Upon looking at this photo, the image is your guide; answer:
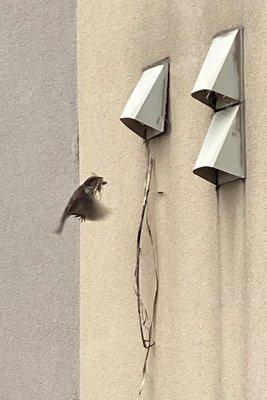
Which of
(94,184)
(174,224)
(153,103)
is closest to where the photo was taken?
(174,224)

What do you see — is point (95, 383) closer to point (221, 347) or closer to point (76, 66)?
point (221, 347)

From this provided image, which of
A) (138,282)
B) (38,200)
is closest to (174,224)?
(138,282)

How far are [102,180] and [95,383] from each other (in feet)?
3.77

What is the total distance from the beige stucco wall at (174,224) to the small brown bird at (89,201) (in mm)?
80

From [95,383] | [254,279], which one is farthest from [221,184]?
[95,383]

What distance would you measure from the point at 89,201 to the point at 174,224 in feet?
2.35

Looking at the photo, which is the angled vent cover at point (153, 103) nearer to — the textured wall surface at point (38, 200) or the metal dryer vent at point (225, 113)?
the metal dryer vent at point (225, 113)

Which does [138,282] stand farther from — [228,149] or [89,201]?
[228,149]

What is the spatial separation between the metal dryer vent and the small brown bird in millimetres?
1037

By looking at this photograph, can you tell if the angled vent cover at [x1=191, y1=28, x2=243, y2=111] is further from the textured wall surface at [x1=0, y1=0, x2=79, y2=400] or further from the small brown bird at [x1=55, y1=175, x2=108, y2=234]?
the textured wall surface at [x1=0, y1=0, x2=79, y2=400]

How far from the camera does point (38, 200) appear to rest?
7746 mm

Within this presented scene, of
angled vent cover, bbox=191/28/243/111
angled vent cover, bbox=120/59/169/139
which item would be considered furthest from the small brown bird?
angled vent cover, bbox=191/28/243/111

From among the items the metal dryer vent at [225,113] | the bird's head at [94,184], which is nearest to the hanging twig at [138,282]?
the bird's head at [94,184]

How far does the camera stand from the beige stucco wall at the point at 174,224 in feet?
19.2
